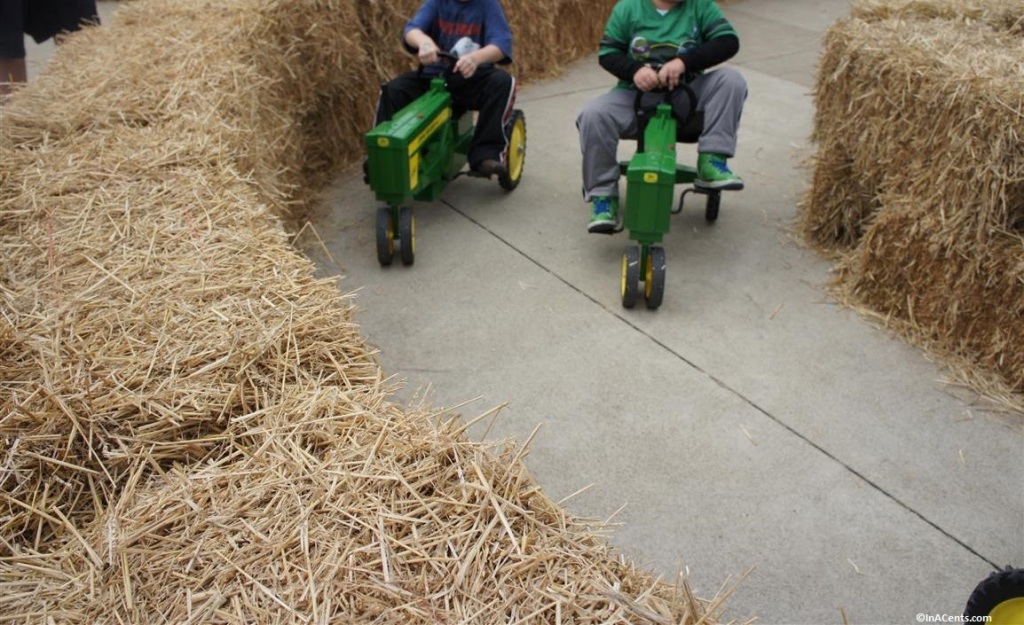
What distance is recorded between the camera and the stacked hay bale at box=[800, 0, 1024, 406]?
3.11m

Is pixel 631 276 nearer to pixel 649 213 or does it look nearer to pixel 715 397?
pixel 649 213

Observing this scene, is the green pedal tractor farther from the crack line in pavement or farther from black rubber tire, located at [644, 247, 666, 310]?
black rubber tire, located at [644, 247, 666, 310]

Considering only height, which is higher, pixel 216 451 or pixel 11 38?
pixel 11 38

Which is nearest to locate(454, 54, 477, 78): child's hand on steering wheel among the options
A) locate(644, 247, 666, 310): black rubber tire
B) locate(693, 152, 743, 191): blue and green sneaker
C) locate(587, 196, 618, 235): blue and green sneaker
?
locate(587, 196, 618, 235): blue and green sneaker

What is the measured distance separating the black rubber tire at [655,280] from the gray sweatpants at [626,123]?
0.53 m

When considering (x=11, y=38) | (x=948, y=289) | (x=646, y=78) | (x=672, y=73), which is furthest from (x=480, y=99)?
(x=11, y=38)

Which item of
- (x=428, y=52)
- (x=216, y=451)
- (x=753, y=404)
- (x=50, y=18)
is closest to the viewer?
(x=216, y=451)

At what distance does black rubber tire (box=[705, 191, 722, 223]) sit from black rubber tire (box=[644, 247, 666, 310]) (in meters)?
0.91

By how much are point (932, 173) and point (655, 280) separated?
1147 mm

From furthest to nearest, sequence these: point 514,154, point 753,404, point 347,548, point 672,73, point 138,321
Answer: point 514,154 → point 672,73 → point 753,404 → point 138,321 → point 347,548

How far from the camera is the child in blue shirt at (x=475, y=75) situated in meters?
4.32

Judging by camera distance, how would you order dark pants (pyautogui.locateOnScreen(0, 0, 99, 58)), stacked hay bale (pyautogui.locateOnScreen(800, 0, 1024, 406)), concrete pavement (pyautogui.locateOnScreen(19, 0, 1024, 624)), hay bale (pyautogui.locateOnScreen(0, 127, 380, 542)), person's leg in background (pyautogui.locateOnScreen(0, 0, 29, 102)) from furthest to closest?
dark pants (pyautogui.locateOnScreen(0, 0, 99, 58)), person's leg in background (pyautogui.locateOnScreen(0, 0, 29, 102)), stacked hay bale (pyautogui.locateOnScreen(800, 0, 1024, 406)), concrete pavement (pyautogui.locateOnScreen(19, 0, 1024, 624)), hay bale (pyautogui.locateOnScreen(0, 127, 380, 542))

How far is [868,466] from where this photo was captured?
9.20 ft

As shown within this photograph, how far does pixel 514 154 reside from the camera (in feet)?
15.5
